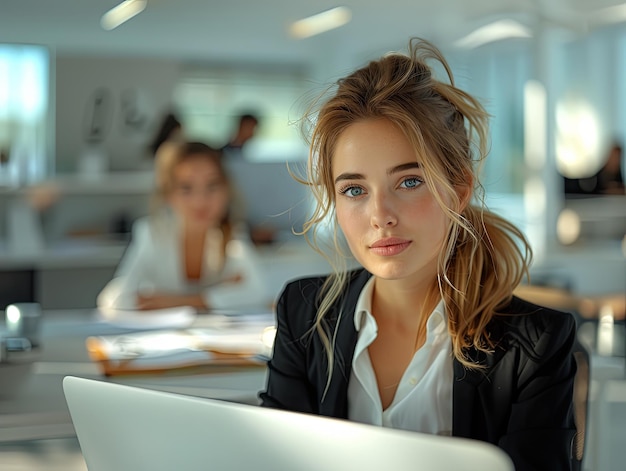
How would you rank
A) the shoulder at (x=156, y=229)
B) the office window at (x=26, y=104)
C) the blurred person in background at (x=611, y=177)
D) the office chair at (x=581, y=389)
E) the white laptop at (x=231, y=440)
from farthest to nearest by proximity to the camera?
1. the blurred person in background at (x=611, y=177)
2. the office window at (x=26, y=104)
3. the shoulder at (x=156, y=229)
4. the office chair at (x=581, y=389)
5. the white laptop at (x=231, y=440)

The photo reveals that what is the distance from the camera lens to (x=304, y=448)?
0.78 m

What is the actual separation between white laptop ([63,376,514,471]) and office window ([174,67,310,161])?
24.7 feet

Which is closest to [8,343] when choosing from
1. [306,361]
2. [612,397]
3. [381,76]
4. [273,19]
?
[306,361]

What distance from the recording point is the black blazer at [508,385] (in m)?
1.27

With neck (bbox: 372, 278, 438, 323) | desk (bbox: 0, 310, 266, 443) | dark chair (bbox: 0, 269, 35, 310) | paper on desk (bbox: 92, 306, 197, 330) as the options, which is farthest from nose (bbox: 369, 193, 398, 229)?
dark chair (bbox: 0, 269, 35, 310)

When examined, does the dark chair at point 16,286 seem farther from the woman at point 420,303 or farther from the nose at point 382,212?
the nose at point 382,212

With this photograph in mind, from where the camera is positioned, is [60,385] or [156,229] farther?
[156,229]

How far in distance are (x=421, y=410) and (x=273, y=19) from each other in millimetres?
6969

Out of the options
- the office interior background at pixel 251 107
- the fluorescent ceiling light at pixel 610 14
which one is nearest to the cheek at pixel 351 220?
the office interior background at pixel 251 107

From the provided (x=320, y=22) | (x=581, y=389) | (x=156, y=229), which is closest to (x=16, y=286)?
(x=156, y=229)

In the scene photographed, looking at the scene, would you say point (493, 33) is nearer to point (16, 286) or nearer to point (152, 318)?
point (16, 286)

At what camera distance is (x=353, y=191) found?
4.34ft

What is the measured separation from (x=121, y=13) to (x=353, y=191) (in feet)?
21.2

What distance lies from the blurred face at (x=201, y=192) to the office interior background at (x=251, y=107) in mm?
1337
